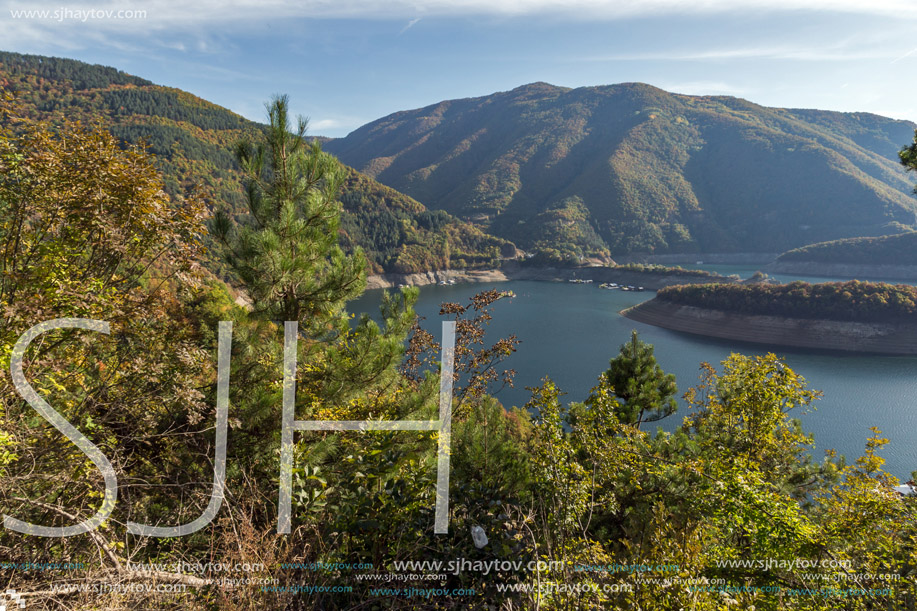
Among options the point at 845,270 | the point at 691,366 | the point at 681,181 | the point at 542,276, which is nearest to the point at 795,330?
the point at 691,366

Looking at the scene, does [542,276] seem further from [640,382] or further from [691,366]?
[640,382]

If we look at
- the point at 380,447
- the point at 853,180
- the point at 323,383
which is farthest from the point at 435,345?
the point at 853,180

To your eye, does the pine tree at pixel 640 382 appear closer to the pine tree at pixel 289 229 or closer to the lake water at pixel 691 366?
the pine tree at pixel 289 229

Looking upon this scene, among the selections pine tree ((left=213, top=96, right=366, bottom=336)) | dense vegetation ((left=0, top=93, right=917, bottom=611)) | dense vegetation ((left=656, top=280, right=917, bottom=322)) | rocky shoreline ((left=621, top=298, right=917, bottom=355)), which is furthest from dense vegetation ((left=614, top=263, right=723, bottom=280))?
pine tree ((left=213, top=96, right=366, bottom=336))

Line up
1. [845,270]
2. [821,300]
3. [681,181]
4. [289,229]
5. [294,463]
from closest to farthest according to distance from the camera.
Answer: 1. [294,463]
2. [289,229]
3. [821,300]
4. [845,270]
5. [681,181]

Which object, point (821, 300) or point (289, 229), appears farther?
point (821, 300)

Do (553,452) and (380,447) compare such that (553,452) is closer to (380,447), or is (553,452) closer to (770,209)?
(380,447)

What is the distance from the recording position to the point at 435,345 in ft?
17.5

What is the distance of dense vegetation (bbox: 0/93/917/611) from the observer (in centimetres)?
260

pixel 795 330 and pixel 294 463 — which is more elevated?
pixel 294 463

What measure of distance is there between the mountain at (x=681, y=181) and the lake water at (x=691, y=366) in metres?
42.9

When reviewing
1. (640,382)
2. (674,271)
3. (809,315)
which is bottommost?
(809,315)

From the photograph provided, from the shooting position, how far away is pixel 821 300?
131 ft

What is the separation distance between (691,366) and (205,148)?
82.6 meters
